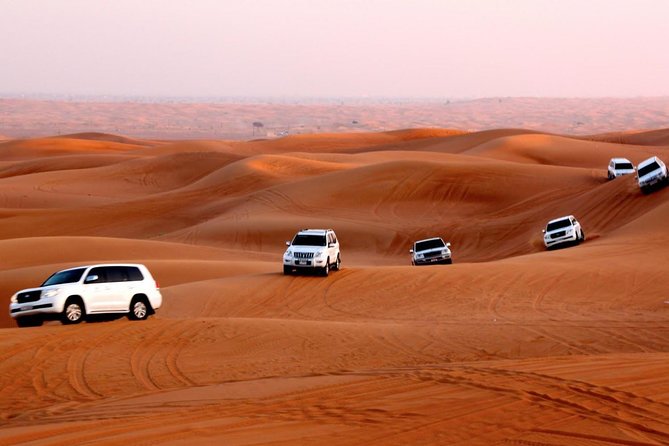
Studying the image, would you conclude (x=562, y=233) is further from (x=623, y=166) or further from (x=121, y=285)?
(x=121, y=285)

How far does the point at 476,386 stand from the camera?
12758mm

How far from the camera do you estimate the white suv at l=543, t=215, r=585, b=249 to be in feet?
119

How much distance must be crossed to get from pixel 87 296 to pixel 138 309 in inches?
49.8

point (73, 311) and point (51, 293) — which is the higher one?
point (51, 293)

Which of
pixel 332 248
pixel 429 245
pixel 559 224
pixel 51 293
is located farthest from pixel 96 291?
pixel 559 224

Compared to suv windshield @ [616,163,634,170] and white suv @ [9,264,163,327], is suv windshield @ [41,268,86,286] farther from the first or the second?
suv windshield @ [616,163,634,170]

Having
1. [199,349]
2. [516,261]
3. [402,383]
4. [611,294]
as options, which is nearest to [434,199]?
[516,261]

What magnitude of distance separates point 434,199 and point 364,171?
6.52 metres

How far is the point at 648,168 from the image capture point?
41.8 m

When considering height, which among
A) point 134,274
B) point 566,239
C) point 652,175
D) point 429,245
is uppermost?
point 652,175

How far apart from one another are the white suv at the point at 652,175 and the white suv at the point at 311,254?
1755cm

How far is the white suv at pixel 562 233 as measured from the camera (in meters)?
36.3

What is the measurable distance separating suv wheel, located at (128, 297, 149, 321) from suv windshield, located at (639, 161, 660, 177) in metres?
27.2

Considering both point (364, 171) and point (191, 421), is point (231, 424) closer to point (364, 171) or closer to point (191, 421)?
point (191, 421)
